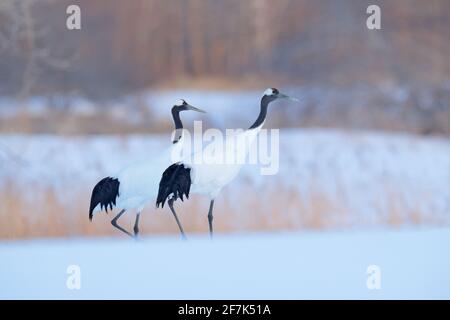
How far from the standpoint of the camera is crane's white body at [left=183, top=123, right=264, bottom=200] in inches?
214

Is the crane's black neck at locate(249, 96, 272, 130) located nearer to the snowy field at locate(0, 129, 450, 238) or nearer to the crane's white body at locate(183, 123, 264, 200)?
the crane's white body at locate(183, 123, 264, 200)

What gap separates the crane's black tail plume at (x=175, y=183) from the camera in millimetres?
5469

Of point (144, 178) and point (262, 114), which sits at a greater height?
point (262, 114)

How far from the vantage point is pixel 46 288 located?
17.2 ft

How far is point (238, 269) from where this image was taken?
212 inches

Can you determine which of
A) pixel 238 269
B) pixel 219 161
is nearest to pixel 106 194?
pixel 219 161

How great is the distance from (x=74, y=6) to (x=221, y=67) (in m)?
1.51

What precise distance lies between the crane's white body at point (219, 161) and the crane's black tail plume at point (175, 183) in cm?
4

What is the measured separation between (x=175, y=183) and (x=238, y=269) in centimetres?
63

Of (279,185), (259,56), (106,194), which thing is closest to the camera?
(106,194)

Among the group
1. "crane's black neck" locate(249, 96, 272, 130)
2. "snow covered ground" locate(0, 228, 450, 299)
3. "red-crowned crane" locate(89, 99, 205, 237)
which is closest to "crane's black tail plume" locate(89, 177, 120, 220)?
"red-crowned crane" locate(89, 99, 205, 237)

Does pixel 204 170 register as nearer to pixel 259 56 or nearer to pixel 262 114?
pixel 262 114

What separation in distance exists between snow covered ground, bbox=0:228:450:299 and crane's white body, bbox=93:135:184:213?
346mm
